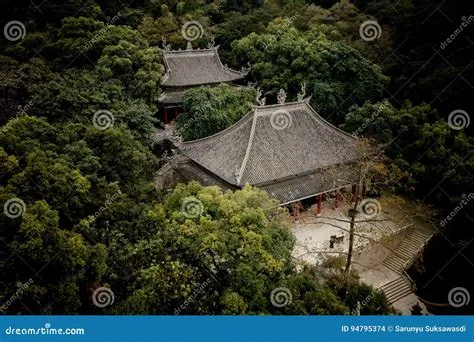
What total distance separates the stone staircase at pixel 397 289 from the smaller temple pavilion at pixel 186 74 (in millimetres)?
20453

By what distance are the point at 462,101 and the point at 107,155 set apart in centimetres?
2155

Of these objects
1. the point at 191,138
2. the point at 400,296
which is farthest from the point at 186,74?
the point at 400,296

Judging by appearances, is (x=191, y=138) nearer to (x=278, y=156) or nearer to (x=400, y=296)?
(x=278, y=156)

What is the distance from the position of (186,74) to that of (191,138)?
10.4 meters

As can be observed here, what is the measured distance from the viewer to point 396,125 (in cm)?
2589

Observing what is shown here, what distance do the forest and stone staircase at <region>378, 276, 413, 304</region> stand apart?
630 mm

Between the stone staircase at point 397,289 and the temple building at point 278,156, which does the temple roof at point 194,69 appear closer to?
the temple building at point 278,156

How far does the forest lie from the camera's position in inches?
548

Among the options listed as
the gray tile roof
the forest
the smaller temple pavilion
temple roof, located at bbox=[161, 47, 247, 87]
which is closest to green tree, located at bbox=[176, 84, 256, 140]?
the forest

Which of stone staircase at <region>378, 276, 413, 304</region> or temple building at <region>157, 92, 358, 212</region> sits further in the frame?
temple building at <region>157, 92, 358, 212</region>

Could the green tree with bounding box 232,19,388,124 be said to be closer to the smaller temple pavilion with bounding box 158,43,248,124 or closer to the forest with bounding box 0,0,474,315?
the forest with bounding box 0,0,474,315

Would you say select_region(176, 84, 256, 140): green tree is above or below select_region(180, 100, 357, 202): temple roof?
below

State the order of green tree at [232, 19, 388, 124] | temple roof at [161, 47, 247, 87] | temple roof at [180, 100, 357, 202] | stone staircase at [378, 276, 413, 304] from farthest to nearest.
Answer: temple roof at [161, 47, 247, 87]
green tree at [232, 19, 388, 124]
temple roof at [180, 100, 357, 202]
stone staircase at [378, 276, 413, 304]

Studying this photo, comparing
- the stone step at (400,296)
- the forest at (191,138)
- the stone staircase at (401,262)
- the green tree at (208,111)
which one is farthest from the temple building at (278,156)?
the stone step at (400,296)
